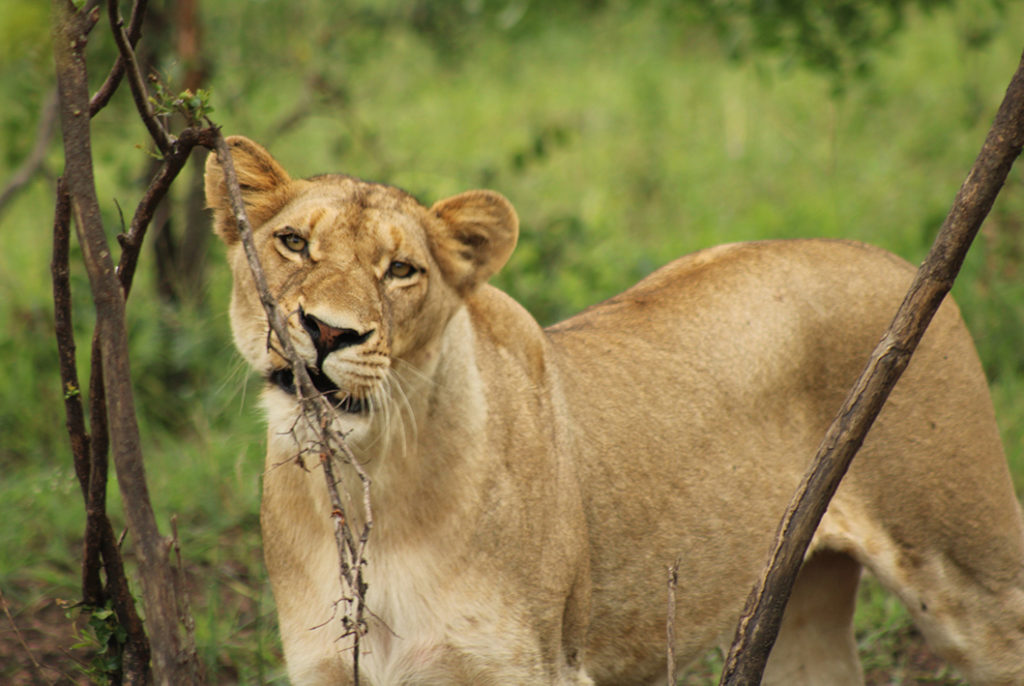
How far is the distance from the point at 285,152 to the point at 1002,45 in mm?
5351

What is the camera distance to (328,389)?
2158 mm

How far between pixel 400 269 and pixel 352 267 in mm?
122

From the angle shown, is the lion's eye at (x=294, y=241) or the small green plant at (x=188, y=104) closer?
Result: the small green plant at (x=188, y=104)

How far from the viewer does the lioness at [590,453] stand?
2.39 m

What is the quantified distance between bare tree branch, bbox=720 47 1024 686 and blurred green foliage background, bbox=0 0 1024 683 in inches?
41.9

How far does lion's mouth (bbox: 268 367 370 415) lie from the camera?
2143mm

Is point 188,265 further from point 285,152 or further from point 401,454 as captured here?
point 401,454

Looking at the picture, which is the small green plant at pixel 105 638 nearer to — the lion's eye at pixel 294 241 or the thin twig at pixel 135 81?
the lion's eye at pixel 294 241

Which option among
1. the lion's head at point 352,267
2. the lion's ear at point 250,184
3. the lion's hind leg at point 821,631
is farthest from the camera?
the lion's hind leg at point 821,631

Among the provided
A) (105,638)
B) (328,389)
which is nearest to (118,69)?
(328,389)

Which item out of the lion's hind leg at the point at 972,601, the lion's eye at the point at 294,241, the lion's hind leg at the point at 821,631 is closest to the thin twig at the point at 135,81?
the lion's eye at the point at 294,241

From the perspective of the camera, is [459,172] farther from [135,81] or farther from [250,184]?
[135,81]

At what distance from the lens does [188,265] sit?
5711 mm

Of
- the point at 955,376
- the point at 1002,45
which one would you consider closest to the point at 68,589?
the point at 955,376
